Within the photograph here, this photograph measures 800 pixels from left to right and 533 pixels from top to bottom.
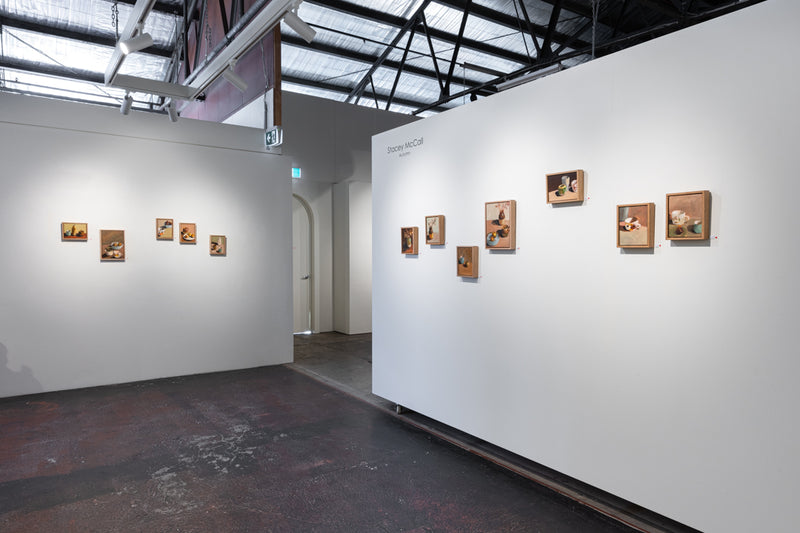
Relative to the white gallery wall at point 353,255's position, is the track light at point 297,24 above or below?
above

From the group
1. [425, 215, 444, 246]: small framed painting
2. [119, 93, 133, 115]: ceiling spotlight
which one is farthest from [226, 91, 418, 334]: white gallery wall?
[425, 215, 444, 246]: small framed painting

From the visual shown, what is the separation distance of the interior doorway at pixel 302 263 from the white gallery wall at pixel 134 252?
2496 millimetres

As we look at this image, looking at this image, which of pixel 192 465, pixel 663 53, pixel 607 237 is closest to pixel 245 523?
pixel 192 465

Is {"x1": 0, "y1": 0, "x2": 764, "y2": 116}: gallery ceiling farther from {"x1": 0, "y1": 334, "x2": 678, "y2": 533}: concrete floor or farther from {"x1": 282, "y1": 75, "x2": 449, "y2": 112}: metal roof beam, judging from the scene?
{"x1": 0, "y1": 334, "x2": 678, "y2": 533}: concrete floor

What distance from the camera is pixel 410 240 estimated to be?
4.66 metres

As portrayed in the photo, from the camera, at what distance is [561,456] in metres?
3.32

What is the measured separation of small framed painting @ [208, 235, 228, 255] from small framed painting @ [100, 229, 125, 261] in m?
1.06

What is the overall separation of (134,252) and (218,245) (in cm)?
103

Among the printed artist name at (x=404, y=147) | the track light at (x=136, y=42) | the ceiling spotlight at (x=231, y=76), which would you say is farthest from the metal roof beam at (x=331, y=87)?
the printed artist name at (x=404, y=147)

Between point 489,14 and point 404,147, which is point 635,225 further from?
point 489,14

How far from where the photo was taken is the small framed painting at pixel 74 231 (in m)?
5.76

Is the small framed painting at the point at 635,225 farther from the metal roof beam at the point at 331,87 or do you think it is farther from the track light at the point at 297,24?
the metal roof beam at the point at 331,87

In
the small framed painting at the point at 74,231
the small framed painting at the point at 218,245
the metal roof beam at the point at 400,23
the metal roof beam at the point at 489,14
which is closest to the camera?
the small framed painting at the point at 74,231

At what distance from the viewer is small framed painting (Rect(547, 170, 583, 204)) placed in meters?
3.19
